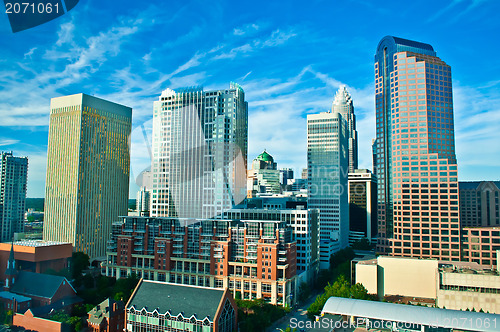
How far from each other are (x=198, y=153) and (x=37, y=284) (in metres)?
33.7

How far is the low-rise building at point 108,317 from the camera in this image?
3112cm

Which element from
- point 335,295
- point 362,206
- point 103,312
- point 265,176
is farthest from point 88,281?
point 265,176

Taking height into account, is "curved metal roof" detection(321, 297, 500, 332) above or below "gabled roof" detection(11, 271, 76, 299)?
above

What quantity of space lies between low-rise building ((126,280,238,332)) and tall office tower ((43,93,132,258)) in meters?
38.9

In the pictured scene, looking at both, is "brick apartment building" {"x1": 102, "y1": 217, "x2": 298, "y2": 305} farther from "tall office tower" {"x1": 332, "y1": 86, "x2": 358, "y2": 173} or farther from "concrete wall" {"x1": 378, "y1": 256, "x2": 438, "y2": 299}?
"tall office tower" {"x1": 332, "y1": 86, "x2": 358, "y2": 173}

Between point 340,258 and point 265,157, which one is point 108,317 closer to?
point 340,258

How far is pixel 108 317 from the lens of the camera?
102 feet

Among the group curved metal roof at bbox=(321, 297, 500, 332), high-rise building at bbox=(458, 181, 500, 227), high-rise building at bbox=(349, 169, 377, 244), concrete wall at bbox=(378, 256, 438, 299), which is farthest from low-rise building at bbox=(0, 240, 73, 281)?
high-rise building at bbox=(349, 169, 377, 244)

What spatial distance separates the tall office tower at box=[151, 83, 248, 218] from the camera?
6391 cm

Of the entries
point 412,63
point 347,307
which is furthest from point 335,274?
point 412,63

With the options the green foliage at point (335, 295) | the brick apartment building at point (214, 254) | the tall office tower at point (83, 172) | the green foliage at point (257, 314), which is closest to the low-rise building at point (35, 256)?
the brick apartment building at point (214, 254)

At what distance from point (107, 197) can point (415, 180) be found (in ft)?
181

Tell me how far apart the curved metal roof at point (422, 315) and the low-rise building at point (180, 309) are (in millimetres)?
8632

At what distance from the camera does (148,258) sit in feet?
159
